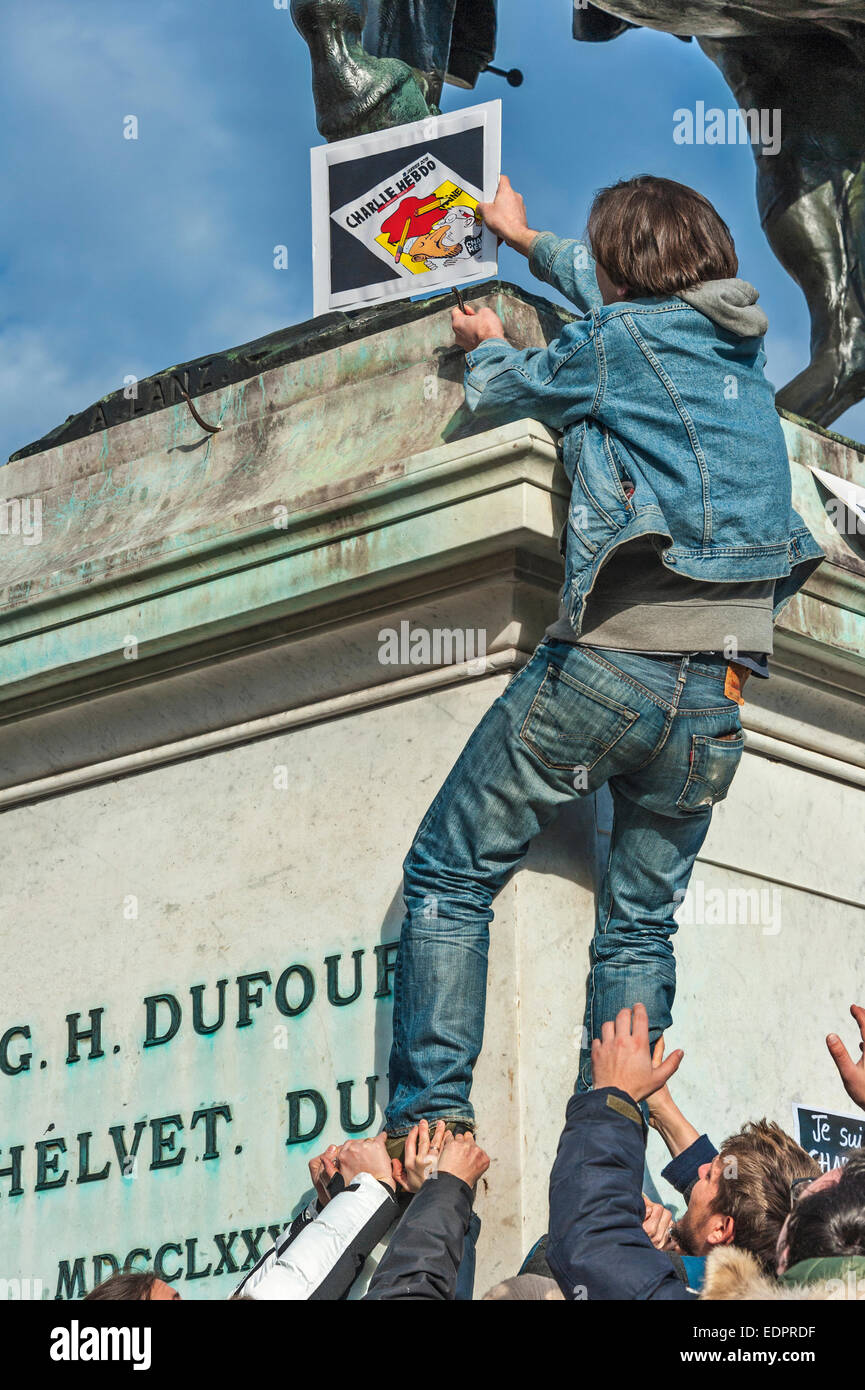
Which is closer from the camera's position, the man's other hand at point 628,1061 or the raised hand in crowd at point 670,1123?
the man's other hand at point 628,1061

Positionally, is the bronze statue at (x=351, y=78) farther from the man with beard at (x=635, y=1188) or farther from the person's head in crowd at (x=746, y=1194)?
the person's head in crowd at (x=746, y=1194)

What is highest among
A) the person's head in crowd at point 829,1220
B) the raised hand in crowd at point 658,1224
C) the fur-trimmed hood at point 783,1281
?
the raised hand in crowd at point 658,1224

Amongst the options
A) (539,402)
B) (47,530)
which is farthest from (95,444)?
(539,402)

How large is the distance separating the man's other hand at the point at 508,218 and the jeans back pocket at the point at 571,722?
1.09 m

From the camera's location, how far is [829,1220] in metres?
3.25

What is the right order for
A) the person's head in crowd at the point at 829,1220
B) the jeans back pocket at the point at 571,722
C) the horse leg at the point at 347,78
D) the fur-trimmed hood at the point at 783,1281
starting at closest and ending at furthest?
the fur-trimmed hood at the point at 783,1281
the person's head in crowd at the point at 829,1220
the jeans back pocket at the point at 571,722
the horse leg at the point at 347,78

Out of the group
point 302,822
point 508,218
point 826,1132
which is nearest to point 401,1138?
point 302,822

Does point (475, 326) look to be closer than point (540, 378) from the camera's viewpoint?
No

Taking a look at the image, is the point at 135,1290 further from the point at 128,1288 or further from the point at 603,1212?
the point at 603,1212

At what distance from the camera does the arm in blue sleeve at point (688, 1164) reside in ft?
14.0

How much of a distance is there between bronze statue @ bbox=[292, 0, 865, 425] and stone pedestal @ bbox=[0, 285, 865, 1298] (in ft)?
2.21

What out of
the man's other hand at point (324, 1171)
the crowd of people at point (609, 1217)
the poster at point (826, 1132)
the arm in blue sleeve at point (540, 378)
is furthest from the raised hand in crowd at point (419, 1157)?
the arm in blue sleeve at point (540, 378)

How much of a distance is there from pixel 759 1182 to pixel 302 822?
4.75 ft
